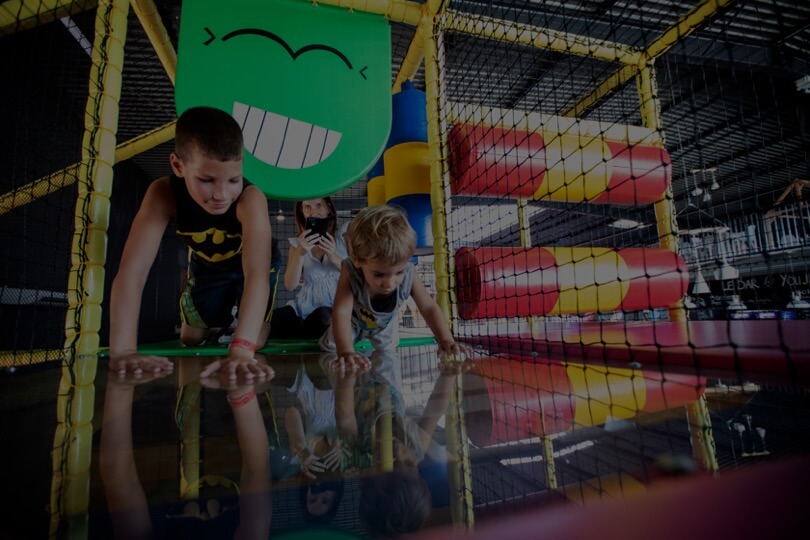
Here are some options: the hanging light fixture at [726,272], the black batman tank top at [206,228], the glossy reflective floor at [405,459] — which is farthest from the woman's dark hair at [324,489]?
the hanging light fixture at [726,272]

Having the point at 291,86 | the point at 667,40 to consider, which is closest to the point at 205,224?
the point at 291,86

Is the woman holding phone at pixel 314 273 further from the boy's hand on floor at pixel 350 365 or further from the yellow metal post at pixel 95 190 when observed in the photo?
the boy's hand on floor at pixel 350 365

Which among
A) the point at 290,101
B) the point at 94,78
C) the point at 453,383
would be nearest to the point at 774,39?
the point at 290,101

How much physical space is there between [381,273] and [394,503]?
89 centimetres

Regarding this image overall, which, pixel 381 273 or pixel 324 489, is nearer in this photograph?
pixel 324 489

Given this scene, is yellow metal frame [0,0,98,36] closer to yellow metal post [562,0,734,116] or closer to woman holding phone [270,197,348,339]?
woman holding phone [270,197,348,339]

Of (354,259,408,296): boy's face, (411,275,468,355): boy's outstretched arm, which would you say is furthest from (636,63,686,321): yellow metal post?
(354,259,408,296): boy's face

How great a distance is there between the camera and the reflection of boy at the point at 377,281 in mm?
1075

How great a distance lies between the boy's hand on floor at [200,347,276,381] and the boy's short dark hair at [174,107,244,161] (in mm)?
450

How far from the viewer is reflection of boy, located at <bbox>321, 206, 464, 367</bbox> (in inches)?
42.3

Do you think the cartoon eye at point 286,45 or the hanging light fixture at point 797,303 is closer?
the cartoon eye at point 286,45

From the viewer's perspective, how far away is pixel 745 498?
0.24 metres

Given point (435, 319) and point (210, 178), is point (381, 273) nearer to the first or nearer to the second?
point (435, 319)

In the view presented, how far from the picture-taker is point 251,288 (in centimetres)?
95
